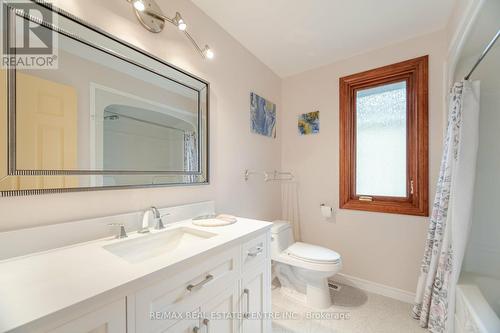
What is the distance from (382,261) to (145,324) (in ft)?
7.00

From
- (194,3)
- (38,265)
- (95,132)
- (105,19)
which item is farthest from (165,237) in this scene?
(194,3)

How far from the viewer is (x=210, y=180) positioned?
1.64 metres

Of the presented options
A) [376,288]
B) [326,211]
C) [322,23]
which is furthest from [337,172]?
[322,23]

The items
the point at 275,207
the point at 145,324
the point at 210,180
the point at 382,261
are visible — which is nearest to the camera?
the point at 145,324

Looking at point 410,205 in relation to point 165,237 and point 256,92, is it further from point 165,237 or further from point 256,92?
point 165,237

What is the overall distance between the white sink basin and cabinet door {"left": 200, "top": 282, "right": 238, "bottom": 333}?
272 millimetres

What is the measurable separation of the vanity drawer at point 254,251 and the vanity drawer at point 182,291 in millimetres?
86

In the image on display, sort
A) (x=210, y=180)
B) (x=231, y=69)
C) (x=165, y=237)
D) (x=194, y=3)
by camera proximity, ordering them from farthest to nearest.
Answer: (x=231, y=69) → (x=210, y=180) → (x=194, y=3) → (x=165, y=237)

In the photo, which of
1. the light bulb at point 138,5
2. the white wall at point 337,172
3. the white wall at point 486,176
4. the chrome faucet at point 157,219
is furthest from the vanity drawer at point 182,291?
the white wall at point 486,176

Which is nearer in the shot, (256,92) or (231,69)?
(231,69)

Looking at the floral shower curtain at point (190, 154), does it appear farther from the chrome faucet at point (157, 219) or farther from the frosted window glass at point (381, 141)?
the frosted window glass at point (381, 141)

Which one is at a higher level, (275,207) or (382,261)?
(275,207)

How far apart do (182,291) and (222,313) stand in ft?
1.00

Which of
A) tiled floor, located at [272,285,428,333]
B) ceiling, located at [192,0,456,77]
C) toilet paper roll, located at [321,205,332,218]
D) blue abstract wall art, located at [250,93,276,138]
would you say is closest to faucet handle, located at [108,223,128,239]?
tiled floor, located at [272,285,428,333]
